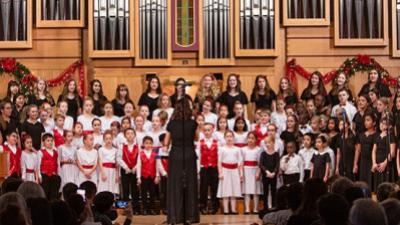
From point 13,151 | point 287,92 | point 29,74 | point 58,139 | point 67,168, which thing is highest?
point 29,74

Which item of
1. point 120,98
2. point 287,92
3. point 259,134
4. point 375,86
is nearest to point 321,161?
point 259,134

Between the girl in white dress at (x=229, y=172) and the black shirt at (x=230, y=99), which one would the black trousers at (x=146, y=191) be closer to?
the girl in white dress at (x=229, y=172)

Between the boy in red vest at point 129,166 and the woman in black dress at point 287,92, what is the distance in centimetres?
242

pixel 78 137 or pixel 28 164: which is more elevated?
pixel 78 137

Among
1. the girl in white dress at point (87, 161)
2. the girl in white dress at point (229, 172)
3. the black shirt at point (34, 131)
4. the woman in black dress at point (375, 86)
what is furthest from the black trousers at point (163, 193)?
the woman in black dress at point (375, 86)

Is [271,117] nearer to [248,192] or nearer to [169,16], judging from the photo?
[248,192]

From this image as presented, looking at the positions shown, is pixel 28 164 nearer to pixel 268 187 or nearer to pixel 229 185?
pixel 229 185

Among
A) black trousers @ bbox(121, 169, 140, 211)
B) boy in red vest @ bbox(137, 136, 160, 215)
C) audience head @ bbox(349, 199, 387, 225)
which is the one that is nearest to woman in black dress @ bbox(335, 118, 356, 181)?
boy in red vest @ bbox(137, 136, 160, 215)

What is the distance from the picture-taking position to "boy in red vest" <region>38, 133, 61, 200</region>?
11562 millimetres

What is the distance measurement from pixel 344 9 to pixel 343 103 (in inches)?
77.3

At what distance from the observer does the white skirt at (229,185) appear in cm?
1154

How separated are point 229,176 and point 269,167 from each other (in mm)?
510

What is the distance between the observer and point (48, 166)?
11578mm

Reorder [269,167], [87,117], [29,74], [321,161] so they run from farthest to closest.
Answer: [29,74] < [87,117] < [269,167] < [321,161]
